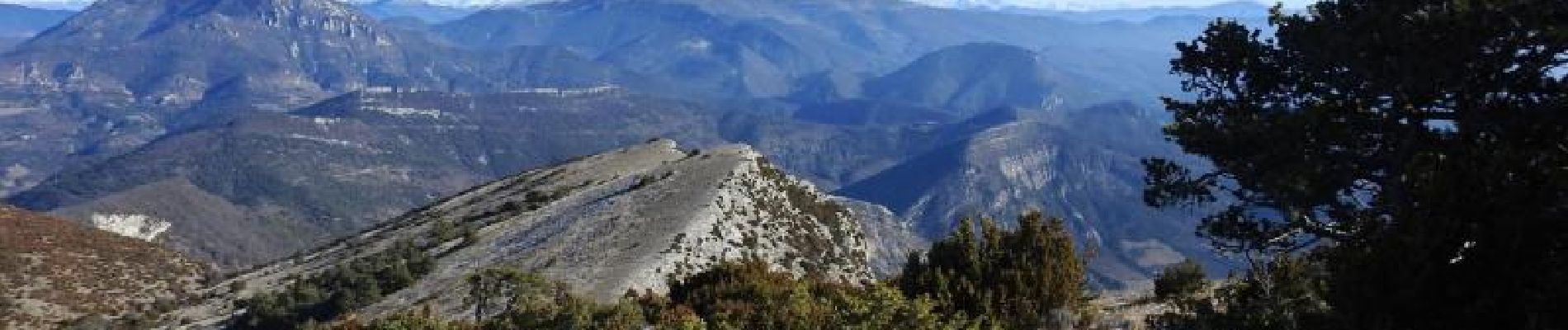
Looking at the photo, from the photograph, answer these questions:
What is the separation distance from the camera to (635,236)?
157 ft

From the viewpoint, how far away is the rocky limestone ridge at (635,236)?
44219mm

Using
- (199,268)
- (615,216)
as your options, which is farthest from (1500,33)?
(199,268)

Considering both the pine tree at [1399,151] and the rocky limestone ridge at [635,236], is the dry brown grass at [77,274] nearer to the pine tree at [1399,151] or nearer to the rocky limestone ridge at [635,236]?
the rocky limestone ridge at [635,236]

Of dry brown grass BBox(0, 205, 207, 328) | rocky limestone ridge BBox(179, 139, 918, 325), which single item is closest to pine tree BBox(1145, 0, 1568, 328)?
rocky limestone ridge BBox(179, 139, 918, 325)

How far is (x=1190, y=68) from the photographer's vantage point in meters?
26.9

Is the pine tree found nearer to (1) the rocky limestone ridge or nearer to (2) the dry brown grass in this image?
(1) the rocky limestone ridge

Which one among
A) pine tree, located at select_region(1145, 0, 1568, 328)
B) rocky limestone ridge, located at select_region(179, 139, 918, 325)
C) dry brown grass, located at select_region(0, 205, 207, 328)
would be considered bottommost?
dry brown grass, located at select_region(0, 205, 207, 328)

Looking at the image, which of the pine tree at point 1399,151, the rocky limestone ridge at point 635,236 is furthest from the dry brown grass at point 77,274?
the pine tree at point 1399,151

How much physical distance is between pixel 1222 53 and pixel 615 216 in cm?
3235

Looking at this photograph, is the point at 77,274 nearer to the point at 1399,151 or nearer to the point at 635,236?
the point at 635,236

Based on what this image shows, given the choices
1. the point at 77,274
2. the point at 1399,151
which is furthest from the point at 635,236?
the point at 77,274

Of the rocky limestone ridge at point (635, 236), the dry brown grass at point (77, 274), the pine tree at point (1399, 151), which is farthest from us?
the dry brown grass at point (77, 274)

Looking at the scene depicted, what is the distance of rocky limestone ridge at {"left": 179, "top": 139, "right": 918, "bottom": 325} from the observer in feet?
145

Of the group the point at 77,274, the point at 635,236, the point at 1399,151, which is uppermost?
the point at 1399,151
